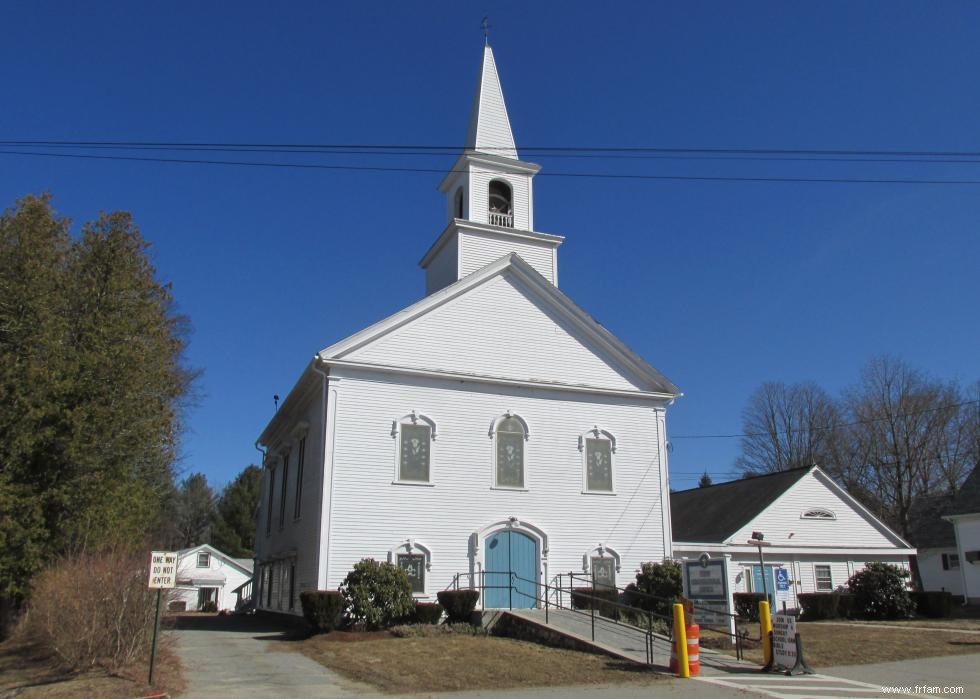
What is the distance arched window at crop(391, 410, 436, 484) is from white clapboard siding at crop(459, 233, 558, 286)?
560cm

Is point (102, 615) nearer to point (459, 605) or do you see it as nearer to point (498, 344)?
point (459, 605)

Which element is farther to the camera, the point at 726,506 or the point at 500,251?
the point at 726,506

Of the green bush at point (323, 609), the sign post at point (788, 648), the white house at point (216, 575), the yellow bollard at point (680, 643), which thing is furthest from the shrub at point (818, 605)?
the white house at point (216, 575)

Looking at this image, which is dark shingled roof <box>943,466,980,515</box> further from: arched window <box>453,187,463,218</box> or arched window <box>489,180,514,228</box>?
arched window <box>453,187,463,218</box>

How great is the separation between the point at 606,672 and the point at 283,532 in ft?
54.0

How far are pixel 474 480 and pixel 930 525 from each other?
3246 centimetres

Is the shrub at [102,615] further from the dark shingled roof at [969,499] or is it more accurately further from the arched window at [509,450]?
the dark shingled roof at [969,499]

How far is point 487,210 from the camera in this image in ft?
94.2

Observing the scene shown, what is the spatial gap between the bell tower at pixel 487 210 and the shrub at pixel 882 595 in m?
14.6

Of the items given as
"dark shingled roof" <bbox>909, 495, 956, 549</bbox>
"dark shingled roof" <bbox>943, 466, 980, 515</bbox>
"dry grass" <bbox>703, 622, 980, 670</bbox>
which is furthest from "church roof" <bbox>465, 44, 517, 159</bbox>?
"dark shingled roof" <bbox>909, 495, 956, 549</bbox>

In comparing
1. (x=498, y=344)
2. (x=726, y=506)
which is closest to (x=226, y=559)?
(x=726, y=506)

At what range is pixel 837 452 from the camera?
51656 mm

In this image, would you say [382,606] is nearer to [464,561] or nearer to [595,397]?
[464,561]

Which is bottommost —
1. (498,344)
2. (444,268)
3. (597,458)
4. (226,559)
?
(226,559)
